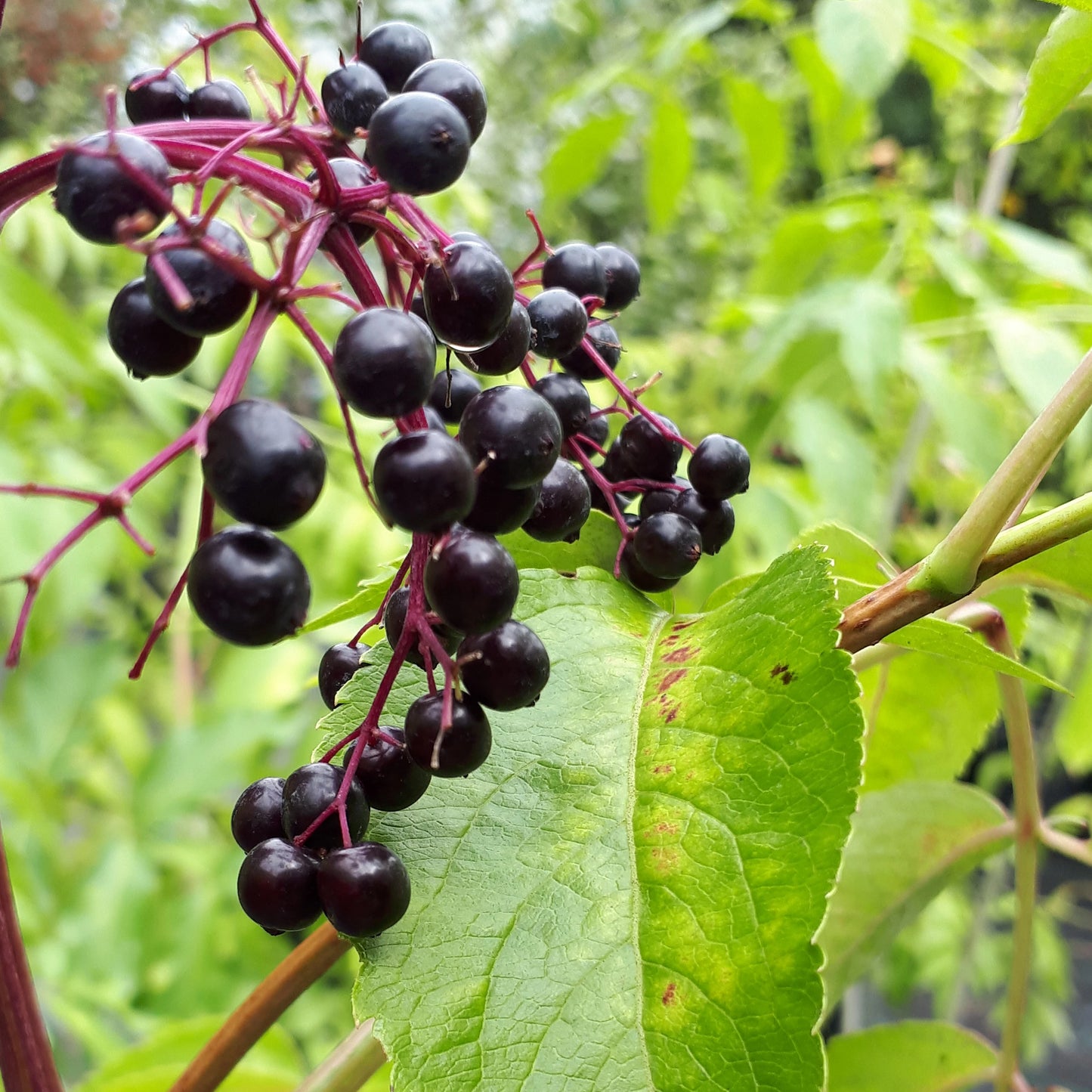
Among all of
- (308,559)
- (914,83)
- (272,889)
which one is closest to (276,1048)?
(272,889)

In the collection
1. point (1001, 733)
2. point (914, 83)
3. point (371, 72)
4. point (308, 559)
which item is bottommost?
point (1001, 733)

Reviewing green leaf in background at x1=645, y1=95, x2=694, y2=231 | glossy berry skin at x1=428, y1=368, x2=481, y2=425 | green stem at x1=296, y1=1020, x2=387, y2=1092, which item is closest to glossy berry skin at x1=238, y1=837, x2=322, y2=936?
green stem at x1=296, y1=1020, x2=387, y2=1092

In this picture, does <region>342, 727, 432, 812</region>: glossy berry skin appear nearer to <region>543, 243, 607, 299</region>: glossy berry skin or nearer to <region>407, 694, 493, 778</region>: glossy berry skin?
<region>407, 694, 493, 778</region>: glossy berry skin

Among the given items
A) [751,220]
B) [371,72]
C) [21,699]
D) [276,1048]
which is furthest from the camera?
[751,220]

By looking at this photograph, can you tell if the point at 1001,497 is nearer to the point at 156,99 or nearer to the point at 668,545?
the point at 668,545

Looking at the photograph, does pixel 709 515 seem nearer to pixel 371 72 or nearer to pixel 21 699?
pixel 371 72

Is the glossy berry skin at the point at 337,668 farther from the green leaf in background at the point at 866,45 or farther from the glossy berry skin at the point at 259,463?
the green leaf in background at the point at 866,45
